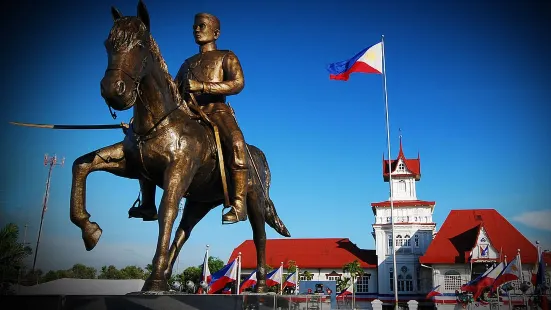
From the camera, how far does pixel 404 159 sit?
6262cm

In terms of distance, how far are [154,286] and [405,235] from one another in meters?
57.4

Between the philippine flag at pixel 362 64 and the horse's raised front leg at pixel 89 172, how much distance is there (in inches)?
628

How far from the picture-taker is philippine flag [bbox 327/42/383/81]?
64.9ft

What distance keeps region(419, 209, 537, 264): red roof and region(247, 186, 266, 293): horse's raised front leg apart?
46.9 m

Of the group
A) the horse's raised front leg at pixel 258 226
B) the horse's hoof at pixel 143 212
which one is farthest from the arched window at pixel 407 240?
the horse's hoof at pixel 143 212

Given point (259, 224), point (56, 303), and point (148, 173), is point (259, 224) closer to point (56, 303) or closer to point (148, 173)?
point (148, 173)

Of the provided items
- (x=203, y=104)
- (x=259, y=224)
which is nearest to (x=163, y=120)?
(x=203, y=104)

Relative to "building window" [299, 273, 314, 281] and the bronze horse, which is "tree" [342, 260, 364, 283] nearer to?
"building window" [299, 273, 314, 281]

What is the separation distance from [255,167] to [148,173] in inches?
80.0

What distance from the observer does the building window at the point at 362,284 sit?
58.2 m

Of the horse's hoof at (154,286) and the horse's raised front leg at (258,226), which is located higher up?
the horse's raised front leg at (258,226)

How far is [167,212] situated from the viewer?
445 centimetres

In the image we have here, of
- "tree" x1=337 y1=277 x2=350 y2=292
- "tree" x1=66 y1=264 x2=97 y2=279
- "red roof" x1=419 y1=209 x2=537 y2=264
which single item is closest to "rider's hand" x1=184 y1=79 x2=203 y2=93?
"tree" x1=66 y1=264 x2=97 y2=279

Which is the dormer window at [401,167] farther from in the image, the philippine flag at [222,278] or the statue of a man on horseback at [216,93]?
the statue of a man on horseback at [216,93]
